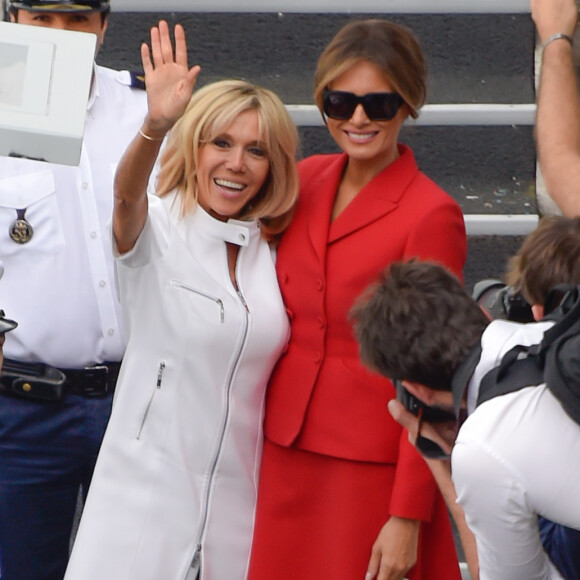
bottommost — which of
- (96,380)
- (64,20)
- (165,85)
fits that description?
(96,380)

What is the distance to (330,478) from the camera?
3043mm

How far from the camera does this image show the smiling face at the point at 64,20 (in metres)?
3.32

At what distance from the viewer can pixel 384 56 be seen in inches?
121

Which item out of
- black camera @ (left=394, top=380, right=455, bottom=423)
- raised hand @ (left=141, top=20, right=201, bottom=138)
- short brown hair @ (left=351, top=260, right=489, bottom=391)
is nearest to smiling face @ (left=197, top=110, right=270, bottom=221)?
raised hand @ (left=141, top=20, right=201, bottom=138)

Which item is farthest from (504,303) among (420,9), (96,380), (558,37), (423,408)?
(420,9)

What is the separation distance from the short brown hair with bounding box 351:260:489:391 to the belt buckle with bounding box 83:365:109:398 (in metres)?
0.99

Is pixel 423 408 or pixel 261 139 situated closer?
pixel 423 408

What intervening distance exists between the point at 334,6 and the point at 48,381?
5.84 feet

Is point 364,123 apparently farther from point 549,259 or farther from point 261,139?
point 549,259

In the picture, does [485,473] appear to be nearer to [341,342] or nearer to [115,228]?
[341,342]

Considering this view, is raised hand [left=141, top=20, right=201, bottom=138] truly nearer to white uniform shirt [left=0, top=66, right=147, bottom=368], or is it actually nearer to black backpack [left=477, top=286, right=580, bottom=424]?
white uniform shirt [left=0, top=66, right=147, bottom=368]

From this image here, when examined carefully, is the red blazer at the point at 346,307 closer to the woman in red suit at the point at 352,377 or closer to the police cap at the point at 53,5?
the woman in red suit at the point at 352,377

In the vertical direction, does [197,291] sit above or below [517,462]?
above

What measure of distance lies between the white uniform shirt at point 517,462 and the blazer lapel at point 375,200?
83cm
